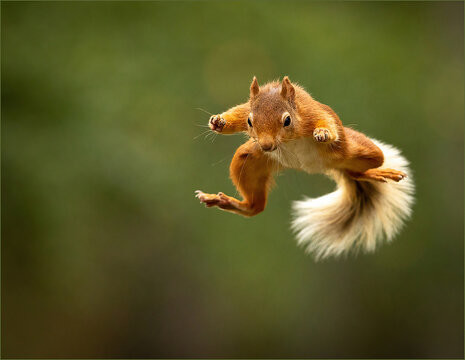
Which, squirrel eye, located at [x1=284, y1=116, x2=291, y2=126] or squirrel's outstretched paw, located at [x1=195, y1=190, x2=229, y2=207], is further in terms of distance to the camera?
squirrel's outstretched paw, located at [x1=195, y1=190, x2=229, y2=207]

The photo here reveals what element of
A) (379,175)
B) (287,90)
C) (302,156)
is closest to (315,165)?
(302,156)

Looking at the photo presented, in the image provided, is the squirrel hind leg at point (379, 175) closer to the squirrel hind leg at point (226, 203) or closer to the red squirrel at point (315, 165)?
the red squirrel at point (315, 165)

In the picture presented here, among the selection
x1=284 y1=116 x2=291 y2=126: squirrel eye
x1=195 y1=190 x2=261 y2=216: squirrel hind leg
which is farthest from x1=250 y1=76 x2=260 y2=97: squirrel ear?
x1=195 y1=190 x2=261 y2=216: squirrel hind leg

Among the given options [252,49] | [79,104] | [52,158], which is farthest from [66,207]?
[252,49]

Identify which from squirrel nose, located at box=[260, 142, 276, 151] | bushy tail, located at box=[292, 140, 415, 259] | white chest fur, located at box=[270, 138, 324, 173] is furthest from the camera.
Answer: bushy tail, located at box=[292, 140, 415, 259]

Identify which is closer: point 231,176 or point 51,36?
point 231,176

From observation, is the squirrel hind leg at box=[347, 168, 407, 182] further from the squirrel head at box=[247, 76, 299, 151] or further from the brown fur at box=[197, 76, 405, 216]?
the squirrel head at box=[247, 76, 299, 151]

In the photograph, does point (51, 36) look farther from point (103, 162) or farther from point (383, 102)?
point (383, 102)
